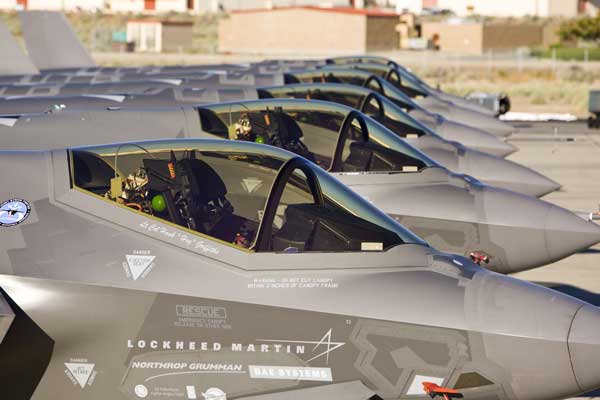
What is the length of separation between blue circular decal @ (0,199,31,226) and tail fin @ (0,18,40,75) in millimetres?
22284

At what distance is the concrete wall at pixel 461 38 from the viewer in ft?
317

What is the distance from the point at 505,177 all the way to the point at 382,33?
261 feet

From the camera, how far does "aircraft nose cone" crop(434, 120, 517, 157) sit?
21875 millimetres

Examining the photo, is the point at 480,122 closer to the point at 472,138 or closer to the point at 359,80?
the point at 472,138

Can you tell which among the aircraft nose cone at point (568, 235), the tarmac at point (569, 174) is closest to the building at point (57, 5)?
the tarmac at point (569, 174)

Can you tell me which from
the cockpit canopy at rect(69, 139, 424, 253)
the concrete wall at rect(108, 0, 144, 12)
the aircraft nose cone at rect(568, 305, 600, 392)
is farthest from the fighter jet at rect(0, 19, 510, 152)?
the concrete wall at rect(108, 0, 144, 12)

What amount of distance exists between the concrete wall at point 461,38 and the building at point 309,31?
400 centimetres

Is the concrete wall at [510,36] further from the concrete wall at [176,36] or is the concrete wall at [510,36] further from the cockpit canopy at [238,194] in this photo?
the cockpit canopy at [238,194]

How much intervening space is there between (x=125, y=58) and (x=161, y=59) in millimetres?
2280

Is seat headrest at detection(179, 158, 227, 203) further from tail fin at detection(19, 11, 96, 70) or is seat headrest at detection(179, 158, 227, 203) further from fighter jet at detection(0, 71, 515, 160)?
tail fin at detection(19, 11, 96, 70)

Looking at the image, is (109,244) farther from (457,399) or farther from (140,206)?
(457,399)

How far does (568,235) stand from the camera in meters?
12.2

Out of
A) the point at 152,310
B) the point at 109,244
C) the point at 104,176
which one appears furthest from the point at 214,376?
the point at 104,176

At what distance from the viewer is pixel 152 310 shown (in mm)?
8234
